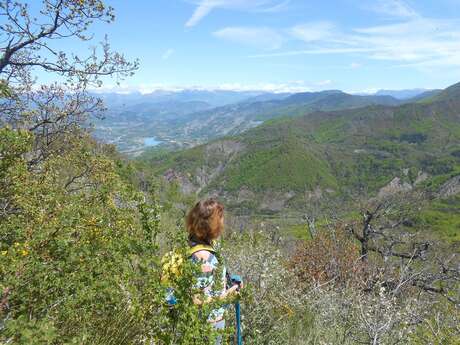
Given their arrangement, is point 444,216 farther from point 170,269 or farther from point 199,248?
point 170,269

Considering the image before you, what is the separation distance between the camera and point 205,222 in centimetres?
390

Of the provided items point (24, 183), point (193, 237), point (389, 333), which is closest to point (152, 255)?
point (193, 237)

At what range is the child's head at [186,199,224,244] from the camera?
3902mm

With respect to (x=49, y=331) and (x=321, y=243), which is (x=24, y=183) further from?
(x=321, y=243)

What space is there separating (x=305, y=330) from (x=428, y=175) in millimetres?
191401

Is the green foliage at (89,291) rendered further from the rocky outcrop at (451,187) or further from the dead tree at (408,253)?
the rocky outcrop at (451,187)

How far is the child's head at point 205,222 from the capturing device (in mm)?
3902

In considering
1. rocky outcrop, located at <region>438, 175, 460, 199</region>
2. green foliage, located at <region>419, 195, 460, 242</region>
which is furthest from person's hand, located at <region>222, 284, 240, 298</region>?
rocky outcrop, located at <region>438, 175, 460, 199</region>

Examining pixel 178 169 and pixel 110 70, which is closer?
pixel 110 70

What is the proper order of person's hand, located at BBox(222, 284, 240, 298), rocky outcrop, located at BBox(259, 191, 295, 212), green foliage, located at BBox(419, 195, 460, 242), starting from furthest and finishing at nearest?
rocky outcrop, located at BBox(259, 191, 295, 212) → green foliage, located at BBox(419, 195, 460, 242) → person's hand, located at BBox(222, 284, 240, 298)

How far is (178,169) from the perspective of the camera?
190 metres

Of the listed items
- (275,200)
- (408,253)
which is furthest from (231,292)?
(275,200)

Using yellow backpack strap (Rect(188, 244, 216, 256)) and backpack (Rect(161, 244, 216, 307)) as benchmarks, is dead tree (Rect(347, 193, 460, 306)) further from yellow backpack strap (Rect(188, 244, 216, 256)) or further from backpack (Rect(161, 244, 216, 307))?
backpack (Rect(161, 244, 216, 307))

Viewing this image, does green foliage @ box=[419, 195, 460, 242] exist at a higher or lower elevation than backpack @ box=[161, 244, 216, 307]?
lower
